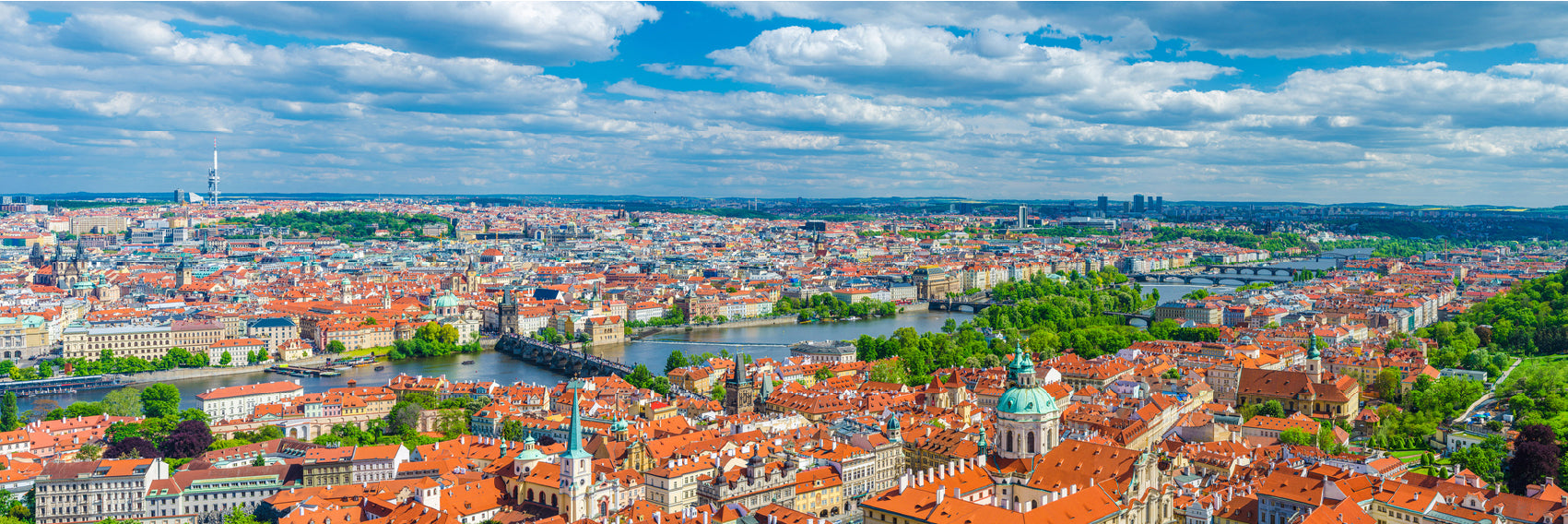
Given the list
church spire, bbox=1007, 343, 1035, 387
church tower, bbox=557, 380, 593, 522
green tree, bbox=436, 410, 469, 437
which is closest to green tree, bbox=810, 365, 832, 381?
church spire, bbox=1007, 343, 1035, 387

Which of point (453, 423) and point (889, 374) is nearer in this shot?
point (453, 423)

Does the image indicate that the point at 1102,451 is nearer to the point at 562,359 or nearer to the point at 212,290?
the point at 562,359

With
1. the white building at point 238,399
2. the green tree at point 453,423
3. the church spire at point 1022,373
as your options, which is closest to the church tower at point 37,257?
the white building at point 238,399

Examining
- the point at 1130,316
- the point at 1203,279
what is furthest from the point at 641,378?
the point at 1203,279

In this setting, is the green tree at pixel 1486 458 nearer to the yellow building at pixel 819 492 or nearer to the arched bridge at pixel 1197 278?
the yellow building at pixel 819 492

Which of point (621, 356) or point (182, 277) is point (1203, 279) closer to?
point (621, 356)

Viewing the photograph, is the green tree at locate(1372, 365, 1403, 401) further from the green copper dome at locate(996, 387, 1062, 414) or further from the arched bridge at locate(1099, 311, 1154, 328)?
the arched bridge at locate(1099, 311, 1154, 328)
